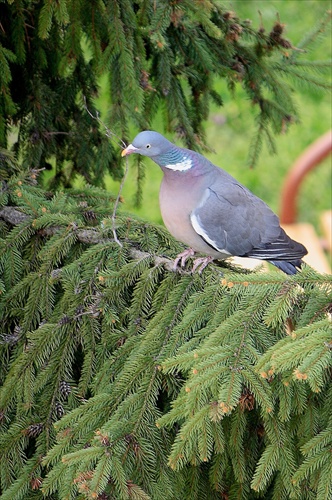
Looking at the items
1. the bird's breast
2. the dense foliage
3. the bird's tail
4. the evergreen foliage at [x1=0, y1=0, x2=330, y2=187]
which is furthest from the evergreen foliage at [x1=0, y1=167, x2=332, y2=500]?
the bird's tail

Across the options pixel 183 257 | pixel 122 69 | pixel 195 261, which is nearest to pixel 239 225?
pixel 195 261

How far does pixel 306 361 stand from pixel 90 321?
30.4 inches

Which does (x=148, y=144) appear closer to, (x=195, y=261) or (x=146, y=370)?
(x=195, y=261)

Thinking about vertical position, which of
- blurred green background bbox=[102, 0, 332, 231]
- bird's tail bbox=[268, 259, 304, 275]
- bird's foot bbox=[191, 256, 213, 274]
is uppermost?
bird's foot bbox=[191, 256, 213, 274]

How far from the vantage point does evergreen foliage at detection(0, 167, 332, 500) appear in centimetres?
163

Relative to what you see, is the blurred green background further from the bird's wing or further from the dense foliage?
the dense foliage

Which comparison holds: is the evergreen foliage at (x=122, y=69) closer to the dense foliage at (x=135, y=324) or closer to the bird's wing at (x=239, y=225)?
the dense foliage at (x=135, y=324)

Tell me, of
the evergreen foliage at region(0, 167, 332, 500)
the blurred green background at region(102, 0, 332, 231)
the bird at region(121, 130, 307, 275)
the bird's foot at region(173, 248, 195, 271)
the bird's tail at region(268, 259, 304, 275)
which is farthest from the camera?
the blurred green background at region(102, 0, 332, 231)

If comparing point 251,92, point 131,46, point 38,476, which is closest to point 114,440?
point 38,476

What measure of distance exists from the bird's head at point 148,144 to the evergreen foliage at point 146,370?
0.32 m

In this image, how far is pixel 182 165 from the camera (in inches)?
104

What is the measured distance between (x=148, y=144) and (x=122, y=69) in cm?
28

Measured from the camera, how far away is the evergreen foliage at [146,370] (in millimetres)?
1629

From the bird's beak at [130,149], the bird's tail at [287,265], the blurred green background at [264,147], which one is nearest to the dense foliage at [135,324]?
the bird's beak at [130,149]
